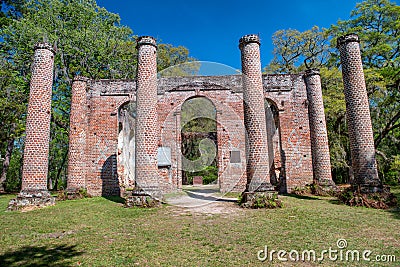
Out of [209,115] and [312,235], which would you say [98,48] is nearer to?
[209,115]

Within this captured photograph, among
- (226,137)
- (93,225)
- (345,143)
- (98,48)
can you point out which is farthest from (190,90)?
(345,143)

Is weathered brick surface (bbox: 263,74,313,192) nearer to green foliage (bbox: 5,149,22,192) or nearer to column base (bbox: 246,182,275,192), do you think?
column base (bbox: 246,182,275,192)

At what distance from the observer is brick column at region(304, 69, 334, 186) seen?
13984 mm

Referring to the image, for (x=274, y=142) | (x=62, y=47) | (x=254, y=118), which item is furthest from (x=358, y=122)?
(x=62, y=47)

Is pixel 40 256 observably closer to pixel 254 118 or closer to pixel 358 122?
pixel 254 118

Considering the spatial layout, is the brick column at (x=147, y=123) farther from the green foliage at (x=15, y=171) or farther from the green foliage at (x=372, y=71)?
the green foliage at (x=15, y=171)

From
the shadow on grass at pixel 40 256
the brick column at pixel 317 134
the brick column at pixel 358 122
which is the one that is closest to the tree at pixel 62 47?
the shadow on grass at pixel 40 256

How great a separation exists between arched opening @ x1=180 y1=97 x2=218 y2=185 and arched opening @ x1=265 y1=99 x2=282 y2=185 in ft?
39.6

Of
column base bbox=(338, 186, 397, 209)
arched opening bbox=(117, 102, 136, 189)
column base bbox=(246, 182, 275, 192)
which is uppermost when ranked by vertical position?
arched opening bbox=(117, 102, 136, 189)

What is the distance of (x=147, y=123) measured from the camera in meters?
11.1

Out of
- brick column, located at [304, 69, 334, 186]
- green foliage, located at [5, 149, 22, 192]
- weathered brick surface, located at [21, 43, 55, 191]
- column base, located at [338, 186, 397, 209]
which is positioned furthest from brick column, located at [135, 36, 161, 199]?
green foliage, located at [5, 149, 22, 192]

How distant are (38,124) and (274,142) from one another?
41.0ft

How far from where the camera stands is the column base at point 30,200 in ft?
32.8

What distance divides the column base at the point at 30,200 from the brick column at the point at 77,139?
323 centimetres
